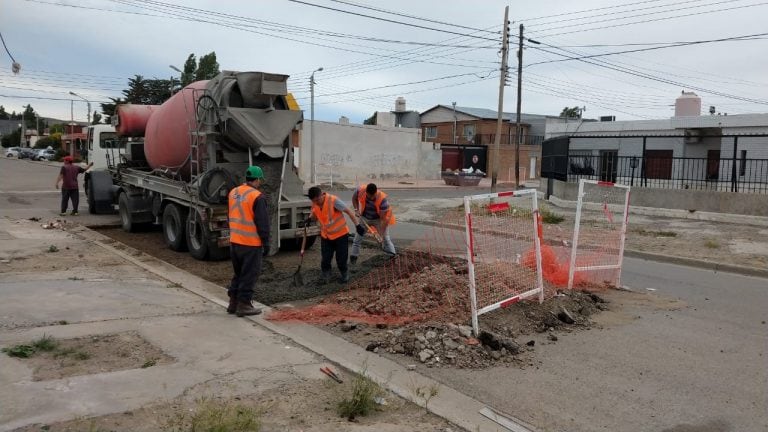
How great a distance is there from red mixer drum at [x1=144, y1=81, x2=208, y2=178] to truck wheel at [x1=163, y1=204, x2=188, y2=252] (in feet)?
2.28

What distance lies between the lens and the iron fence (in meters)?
17.7

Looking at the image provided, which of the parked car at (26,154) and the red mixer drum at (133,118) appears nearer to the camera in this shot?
the red mixer drum at (133,118)

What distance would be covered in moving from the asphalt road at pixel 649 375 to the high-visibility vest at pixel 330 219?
3417 mm

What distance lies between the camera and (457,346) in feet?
17.7

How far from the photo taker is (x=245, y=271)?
650cm

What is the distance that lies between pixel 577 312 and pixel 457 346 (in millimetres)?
2062

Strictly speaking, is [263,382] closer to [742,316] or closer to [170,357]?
[170,357]

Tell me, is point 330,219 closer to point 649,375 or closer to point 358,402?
point 358,402

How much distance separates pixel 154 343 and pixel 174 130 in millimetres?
6585

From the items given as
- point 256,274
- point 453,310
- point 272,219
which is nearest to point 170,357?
point 256,274

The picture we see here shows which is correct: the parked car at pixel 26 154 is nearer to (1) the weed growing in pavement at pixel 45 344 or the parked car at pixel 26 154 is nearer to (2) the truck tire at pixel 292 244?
(2) the truck tire at pixel 292 244

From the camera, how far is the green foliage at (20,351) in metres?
4.84

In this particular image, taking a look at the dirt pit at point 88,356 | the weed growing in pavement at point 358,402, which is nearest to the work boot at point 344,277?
the dirt pit at point 88,356

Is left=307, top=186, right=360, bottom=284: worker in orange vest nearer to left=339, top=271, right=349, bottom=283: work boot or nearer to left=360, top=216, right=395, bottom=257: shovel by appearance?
left=339, top=271, right=349, bottom=283: work boot
